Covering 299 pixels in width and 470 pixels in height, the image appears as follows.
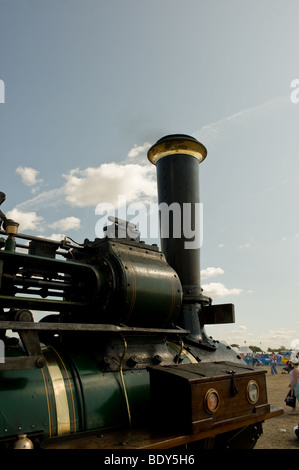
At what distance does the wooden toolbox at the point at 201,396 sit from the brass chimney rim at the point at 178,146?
3481mm

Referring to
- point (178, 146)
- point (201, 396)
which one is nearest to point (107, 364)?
point (201, 396)

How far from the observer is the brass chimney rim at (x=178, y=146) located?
605 cm

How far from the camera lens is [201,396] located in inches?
125

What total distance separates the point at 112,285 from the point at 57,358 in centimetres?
86

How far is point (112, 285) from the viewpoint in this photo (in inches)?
149

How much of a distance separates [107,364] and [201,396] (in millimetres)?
895

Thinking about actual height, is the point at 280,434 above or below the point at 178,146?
below

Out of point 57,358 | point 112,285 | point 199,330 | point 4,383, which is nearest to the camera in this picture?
point 4,383

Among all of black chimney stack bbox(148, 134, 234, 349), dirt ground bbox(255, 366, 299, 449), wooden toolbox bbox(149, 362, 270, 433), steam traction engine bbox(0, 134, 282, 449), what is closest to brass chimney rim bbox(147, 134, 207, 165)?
black chimney stack bbox(148, 134, 234, 349)

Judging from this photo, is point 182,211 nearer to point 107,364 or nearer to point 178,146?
point 178,146

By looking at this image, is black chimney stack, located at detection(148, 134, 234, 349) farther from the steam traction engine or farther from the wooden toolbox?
the wooden toolbox

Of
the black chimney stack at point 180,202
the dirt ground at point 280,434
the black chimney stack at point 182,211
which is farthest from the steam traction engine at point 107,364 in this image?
the dirt ground at point 280,434
